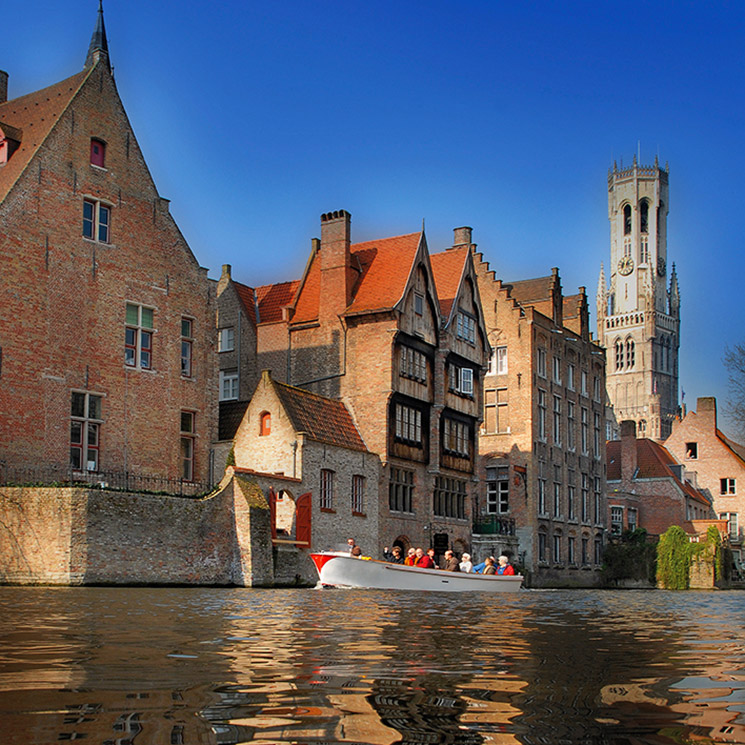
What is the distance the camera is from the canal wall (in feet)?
88.3

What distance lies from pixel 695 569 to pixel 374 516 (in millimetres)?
24038

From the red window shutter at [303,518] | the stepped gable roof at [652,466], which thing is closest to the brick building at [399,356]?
the red window shutter at [303,518]

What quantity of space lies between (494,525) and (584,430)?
13.5m

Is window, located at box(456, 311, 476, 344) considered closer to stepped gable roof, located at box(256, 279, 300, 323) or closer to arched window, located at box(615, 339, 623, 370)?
stepped gable roof, located at box(256, 279, 300, 323)

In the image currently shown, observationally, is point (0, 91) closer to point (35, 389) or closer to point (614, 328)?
point (35, 389)

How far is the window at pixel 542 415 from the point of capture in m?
55.6

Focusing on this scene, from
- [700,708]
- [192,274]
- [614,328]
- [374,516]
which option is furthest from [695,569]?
[614,328]

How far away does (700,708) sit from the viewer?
600 centimetres

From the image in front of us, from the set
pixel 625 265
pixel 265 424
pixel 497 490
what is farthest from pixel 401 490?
pixel 625 265

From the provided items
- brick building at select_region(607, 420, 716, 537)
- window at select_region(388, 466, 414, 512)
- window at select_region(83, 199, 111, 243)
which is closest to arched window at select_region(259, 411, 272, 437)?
window at select_region(388, 466, 414, 512)

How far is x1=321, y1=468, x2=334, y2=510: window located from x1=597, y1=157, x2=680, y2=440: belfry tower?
140630 mm

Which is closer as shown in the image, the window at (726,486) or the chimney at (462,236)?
the chimney at (462,236)

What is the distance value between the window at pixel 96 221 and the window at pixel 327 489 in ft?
36.7

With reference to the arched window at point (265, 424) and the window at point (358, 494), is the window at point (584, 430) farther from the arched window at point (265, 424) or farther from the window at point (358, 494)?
the arched window at point (265, 424)
